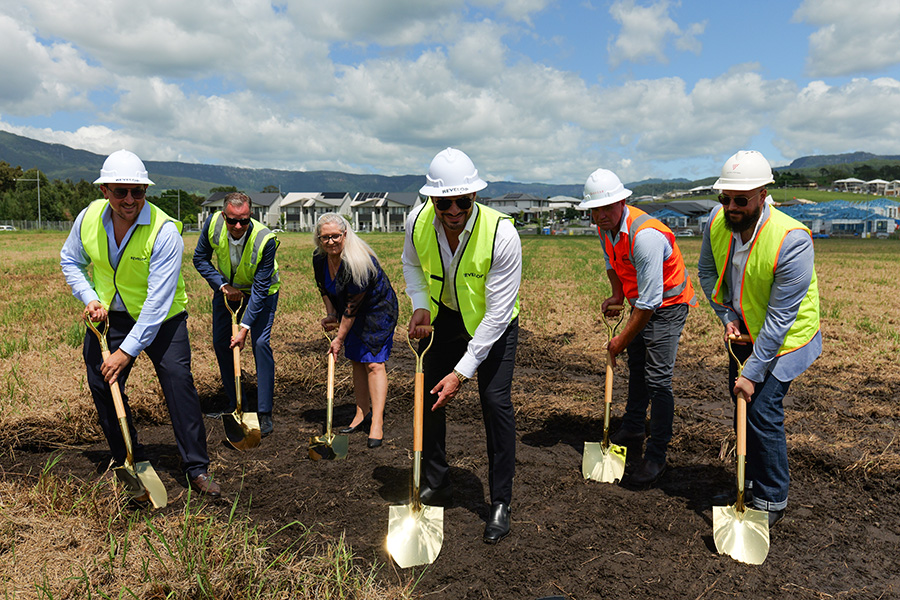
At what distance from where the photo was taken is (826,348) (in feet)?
23.8

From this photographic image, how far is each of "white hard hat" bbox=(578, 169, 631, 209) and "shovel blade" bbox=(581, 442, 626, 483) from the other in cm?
170

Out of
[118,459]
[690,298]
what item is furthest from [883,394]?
[118,459]

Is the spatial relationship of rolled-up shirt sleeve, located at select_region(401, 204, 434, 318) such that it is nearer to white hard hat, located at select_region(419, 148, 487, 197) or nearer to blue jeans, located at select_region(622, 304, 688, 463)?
white hard hat, located at select_region(419, 148, 487, 197)

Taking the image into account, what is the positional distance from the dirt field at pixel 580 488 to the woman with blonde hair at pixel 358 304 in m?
0.50

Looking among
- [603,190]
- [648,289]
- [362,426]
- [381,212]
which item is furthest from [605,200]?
[381,212]

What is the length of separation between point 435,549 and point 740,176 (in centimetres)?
249

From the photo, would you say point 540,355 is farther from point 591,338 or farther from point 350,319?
point 350,319

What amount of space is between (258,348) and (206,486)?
139cm

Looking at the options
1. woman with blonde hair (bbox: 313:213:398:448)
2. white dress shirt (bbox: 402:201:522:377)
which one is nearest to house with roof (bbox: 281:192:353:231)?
woman with blonde hair (bbox: 313:213:398:448)

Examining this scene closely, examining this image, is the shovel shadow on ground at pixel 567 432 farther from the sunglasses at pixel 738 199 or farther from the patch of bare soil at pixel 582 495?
the sunglasses at pixel 738 199

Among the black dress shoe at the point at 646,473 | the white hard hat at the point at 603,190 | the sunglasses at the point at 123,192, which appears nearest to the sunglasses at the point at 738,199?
the white hard hat at the point at 603,190

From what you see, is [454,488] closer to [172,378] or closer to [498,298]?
[498,298]

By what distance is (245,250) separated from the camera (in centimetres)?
459

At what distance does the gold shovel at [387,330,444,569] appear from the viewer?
114 inches
